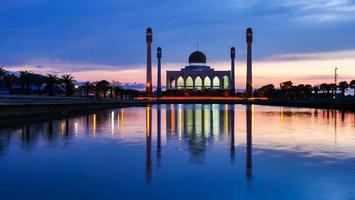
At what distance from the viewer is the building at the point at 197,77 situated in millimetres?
177500

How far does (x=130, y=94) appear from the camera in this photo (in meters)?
172

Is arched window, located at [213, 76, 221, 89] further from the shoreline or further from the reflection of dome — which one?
the shoreline

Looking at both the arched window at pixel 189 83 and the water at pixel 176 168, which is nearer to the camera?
the water at pixel 176 168

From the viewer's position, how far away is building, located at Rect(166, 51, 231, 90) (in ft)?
582

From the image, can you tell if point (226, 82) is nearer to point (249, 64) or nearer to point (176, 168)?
point (249, 64)

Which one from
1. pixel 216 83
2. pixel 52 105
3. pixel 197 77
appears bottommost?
pixel 52 105

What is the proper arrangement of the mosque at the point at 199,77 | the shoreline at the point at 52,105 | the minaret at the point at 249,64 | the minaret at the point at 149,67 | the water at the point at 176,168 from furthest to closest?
1. the mosque at the point at 199,77
2. the minaret at the point at 249,64
3. the minaret at the point at 149,67
4. the shoreline at the point at 52,105
5. the water at the point at 176,168

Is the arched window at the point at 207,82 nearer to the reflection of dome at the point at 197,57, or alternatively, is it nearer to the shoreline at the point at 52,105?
the reflection of dome at the point at 197,57

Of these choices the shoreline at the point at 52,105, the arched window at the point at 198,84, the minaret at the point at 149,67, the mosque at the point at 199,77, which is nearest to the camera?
the shoreline at the point at 52,105

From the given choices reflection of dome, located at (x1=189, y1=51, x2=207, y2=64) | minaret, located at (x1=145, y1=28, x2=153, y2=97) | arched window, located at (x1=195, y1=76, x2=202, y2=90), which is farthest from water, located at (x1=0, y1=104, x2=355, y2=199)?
reflection of dome, located at (x1=189, y1=51, x2=207, y2=64)

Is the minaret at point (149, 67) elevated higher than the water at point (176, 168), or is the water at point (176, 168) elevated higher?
the minaret at point (149, 67)

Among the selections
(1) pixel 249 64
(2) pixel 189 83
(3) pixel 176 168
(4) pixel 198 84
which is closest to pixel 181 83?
(2) pixel 189 83

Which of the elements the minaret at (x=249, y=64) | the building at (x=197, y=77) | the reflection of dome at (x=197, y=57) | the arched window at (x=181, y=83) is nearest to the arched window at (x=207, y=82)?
the building at (x=197, y=77)

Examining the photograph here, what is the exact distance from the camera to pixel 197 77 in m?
179
